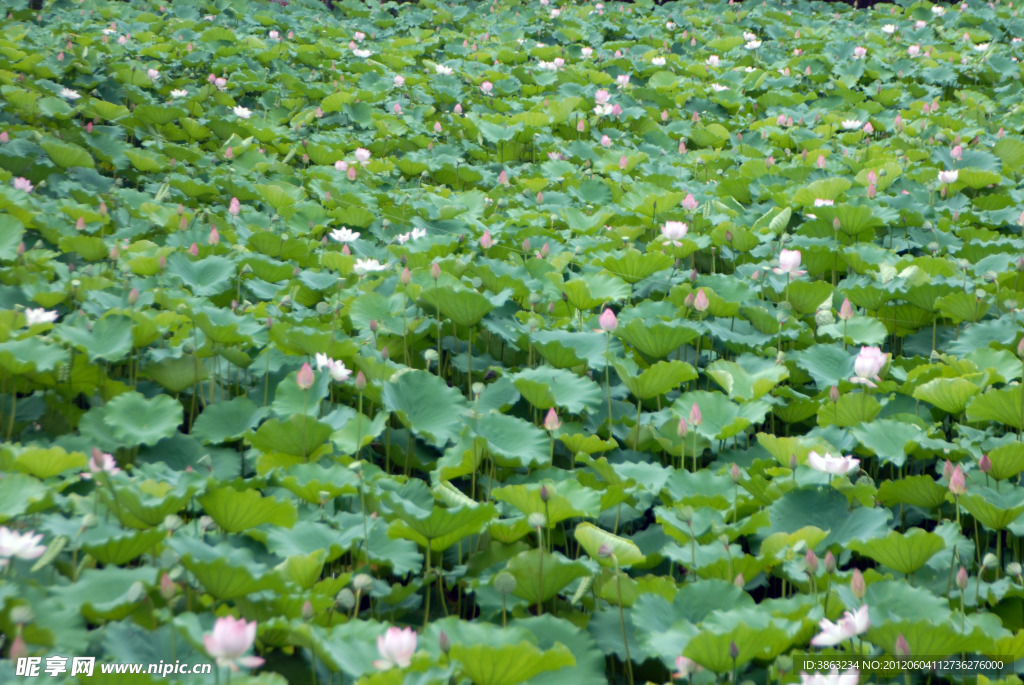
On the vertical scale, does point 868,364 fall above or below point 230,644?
below

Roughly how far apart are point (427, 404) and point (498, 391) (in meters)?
0.19

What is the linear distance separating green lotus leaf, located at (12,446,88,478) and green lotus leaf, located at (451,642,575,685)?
83cm

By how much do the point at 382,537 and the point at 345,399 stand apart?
684mm

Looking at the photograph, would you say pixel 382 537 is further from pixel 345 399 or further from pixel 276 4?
pixel 276 4

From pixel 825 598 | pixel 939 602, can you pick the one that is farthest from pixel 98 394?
pixel 939 602

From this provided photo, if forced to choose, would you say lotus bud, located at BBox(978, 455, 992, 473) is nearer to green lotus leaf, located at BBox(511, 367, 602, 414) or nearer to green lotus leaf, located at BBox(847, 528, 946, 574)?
green lotus leaf, located at BBox(847, 528, 946, 574)

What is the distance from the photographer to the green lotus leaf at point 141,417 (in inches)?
65.8

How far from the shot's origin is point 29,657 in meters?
1.09

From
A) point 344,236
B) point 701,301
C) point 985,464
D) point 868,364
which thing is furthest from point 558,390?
point 344,236

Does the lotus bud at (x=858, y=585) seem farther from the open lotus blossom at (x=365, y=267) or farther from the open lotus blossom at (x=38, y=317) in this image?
the open lotus blossom at (x=38, y=317)

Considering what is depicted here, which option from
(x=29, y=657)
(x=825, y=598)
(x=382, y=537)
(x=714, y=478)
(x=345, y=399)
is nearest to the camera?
(x=29, y=657)

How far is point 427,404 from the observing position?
1898 millimetres

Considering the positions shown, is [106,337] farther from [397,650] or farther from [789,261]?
[789,261]

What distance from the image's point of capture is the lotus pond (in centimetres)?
128
